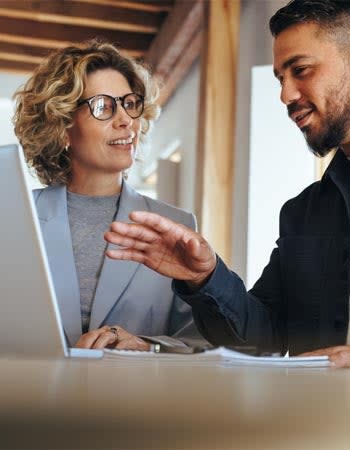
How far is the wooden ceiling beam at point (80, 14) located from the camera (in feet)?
16.4

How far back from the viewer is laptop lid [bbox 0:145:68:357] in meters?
0.84

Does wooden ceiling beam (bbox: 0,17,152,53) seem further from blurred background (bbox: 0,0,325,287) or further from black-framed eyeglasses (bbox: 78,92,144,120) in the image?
black-framed eyeglasses (bbox: 78,92,144,120)

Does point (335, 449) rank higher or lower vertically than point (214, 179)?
lower

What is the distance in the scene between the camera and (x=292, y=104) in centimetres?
193

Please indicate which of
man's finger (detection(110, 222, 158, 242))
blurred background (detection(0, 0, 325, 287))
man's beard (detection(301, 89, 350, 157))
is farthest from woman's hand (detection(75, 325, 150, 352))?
blurred background (detection(0, 0, 325, 287))

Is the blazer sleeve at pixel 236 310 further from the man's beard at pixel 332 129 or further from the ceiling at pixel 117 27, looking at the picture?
the ceiling at pixel 117 27

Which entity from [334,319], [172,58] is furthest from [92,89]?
[172,58]

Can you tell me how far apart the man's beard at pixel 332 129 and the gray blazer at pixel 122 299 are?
1.33 feet

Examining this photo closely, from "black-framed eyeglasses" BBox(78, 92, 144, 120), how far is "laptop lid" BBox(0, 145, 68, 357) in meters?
1.27

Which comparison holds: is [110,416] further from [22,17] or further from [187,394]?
[22,17]

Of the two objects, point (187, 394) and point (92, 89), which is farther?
point (92, 89)

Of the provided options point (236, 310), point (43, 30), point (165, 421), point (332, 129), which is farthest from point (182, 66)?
point (165, 421)

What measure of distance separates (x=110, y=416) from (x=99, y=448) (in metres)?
0.03

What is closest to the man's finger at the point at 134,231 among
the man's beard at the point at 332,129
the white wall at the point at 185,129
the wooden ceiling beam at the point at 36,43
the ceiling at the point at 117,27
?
the man's beard at the point at 332,129
